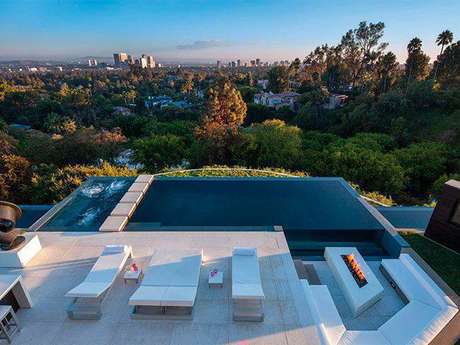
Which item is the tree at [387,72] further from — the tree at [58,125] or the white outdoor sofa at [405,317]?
the tree at [58,125]

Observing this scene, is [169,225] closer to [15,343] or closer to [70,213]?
[70,213]

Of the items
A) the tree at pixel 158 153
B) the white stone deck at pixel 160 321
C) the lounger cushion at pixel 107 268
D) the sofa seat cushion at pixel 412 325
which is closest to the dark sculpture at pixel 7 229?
the white stone deck at pixel 160 321

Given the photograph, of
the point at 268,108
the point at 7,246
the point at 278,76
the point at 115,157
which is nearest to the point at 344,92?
the point at 268,108

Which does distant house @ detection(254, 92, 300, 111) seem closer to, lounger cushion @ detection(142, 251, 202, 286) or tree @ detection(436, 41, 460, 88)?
tree @ detection(436, 41, 460, 88)

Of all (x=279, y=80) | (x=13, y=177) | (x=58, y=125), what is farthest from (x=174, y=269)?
(x=279, y=80)

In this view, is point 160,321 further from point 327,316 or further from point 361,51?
point 361,51

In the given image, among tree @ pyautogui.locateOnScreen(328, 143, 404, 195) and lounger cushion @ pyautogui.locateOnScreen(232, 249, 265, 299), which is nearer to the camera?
lounger cushion @ pyautogui.locateOnScreen(232, 249, 265, 299)

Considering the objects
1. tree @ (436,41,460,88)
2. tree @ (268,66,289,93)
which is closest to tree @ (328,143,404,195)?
tree @ (436,41,460,88)
